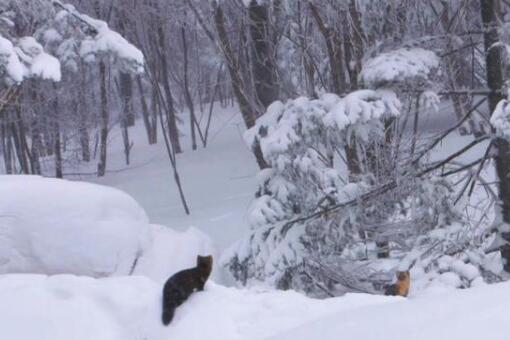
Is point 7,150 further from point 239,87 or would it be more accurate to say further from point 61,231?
point 61,231

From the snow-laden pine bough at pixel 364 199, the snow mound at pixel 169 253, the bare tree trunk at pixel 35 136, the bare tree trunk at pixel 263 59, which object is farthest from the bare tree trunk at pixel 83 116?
the snow-laden pine bough at pixel 364 199

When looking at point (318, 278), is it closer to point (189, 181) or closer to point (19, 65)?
point (19, 65)

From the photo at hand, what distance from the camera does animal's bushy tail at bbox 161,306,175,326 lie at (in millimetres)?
4441

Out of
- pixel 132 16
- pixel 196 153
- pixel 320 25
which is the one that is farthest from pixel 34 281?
pixel 196 153

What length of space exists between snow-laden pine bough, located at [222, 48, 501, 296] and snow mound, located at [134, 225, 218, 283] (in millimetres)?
980

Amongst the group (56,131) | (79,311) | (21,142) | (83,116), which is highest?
(83,116)

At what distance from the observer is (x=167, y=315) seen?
4.48 metres

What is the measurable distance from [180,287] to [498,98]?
4775mm

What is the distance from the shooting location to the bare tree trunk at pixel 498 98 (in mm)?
7375

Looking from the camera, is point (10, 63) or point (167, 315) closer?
point (167, 315)

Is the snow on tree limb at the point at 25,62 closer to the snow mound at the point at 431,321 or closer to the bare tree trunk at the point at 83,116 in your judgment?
the snow mound at the point at 431,321

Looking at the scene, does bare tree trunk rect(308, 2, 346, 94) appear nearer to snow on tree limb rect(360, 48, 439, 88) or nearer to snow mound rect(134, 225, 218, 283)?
snow on tree limb rect(360, 48, 439, 88)

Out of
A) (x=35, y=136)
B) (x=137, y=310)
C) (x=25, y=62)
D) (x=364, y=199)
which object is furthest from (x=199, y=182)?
(x=137, y=310)

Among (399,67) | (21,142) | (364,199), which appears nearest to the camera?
(399,67)
